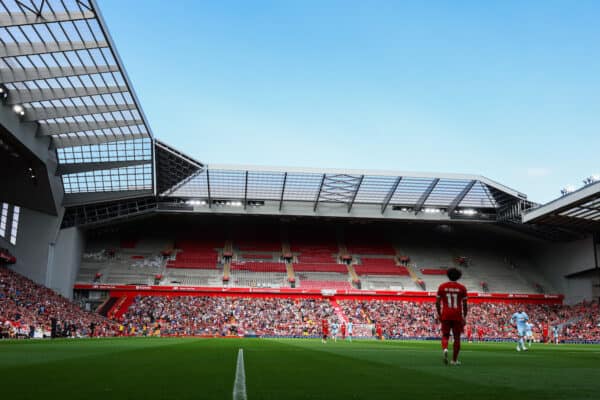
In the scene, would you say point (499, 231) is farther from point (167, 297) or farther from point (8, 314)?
point (8, 314)

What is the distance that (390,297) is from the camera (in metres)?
56.0

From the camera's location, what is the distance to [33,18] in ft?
77.6

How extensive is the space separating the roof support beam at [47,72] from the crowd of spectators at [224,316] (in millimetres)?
25060

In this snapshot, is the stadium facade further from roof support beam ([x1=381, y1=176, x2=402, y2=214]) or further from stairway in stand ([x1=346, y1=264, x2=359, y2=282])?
stairway in stand ([x1=346, y1=264, x2=359, y2=282])

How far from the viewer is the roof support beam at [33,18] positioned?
23344 mm

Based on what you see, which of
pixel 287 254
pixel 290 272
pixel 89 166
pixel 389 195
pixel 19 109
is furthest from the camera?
pixel 287 254

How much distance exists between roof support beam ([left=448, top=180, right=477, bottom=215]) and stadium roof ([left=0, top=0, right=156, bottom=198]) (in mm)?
28628

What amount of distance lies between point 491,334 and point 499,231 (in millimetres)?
15616

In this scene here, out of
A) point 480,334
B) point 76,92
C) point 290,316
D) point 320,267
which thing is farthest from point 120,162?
point 480,334

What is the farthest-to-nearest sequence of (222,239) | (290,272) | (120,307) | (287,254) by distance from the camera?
(222,239), (287,254), (290,272), (120,307)

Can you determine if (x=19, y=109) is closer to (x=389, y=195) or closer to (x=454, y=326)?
(x=454, y=326)

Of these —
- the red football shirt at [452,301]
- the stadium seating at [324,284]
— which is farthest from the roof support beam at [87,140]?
the red football shirt at [452,301]

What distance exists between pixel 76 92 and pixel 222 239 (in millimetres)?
33904

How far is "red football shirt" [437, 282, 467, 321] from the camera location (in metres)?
10.6
